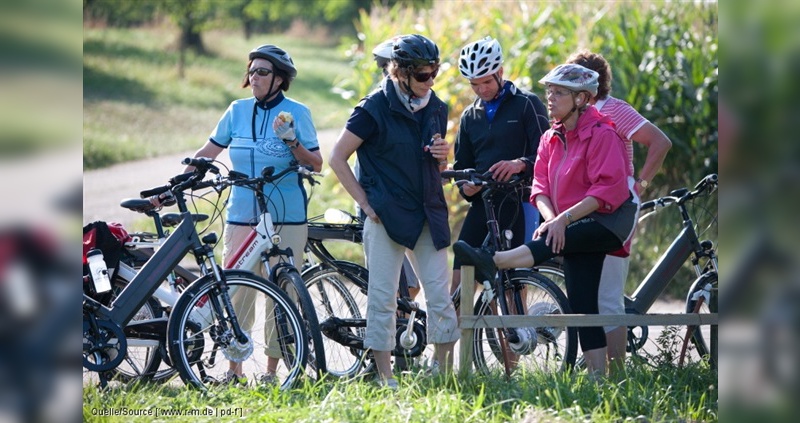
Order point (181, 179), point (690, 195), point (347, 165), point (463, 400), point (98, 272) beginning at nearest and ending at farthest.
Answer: point (463, 400), point (347, 165), point (181, 179), point (98, 272), point (690, 195)

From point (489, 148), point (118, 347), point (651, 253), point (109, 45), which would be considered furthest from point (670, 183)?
point (109, 45)

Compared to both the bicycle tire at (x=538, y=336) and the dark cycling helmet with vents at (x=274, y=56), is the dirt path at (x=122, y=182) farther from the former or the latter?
the bicycle tire at (x=538, y=336)

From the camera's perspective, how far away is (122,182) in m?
17.3

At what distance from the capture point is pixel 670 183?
11797 millimetres

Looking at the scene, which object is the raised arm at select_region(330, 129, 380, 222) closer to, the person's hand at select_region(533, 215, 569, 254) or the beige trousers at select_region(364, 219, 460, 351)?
the beige trousers at select_region(364, 219, 460, 351)

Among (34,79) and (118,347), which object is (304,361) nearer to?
(118,347)

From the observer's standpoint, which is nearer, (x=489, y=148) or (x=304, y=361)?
(x=304, y=361)

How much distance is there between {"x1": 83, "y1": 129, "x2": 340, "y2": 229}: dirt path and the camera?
14.5m

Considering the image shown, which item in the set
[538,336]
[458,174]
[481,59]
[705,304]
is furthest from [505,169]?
[705,304]

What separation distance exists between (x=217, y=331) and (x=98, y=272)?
77cm

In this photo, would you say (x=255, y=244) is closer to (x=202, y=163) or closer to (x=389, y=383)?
(x=202, y=163)

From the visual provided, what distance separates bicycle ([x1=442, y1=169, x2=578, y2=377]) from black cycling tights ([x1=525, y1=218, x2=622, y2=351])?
512 millimetres

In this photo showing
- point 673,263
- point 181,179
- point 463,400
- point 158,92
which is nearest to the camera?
point 463,400

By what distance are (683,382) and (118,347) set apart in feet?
9.79
